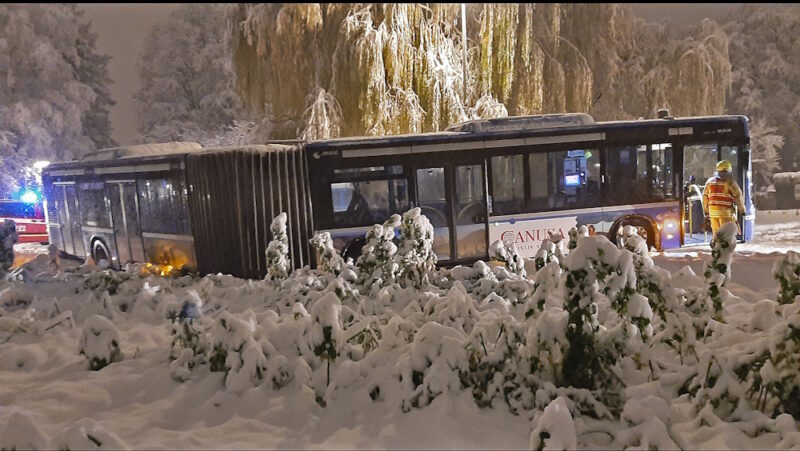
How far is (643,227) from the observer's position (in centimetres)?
1213

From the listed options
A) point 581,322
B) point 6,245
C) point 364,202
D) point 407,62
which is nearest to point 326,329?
point 581,322

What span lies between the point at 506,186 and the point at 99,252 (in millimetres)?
9086

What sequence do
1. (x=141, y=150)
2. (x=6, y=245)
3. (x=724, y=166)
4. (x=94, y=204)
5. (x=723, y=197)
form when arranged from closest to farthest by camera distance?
(x=723, y=197) < (x=6, y=245) < (x=724, y=166) < (x=141, y=150) < (x=94, y=204)

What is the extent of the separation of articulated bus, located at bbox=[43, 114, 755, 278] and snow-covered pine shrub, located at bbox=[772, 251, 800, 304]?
6612 millimetres

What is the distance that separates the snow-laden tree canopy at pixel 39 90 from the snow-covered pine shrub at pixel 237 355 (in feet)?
103

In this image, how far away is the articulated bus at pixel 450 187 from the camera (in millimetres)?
11211

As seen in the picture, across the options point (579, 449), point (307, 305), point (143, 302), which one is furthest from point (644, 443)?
point (143, 302)

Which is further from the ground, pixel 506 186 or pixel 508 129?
pixel 508 129

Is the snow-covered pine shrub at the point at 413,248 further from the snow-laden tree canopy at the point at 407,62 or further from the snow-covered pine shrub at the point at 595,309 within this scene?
the snow-laden tree canopy at the point at 407,62

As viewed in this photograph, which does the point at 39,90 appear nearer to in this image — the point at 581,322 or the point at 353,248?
the point at 353,248

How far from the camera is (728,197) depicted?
35.6 ft

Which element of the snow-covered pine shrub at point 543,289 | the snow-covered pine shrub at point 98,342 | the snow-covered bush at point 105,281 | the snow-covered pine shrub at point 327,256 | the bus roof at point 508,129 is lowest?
the snow-covered bush at point 105,281

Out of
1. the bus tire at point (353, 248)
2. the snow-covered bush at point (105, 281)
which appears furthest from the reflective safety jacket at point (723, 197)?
the snow-covered bush at point (105, 281)

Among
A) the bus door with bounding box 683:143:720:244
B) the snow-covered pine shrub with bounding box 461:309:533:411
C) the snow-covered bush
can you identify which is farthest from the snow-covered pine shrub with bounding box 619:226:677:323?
the bus door with bounding box 683:143:720:244
